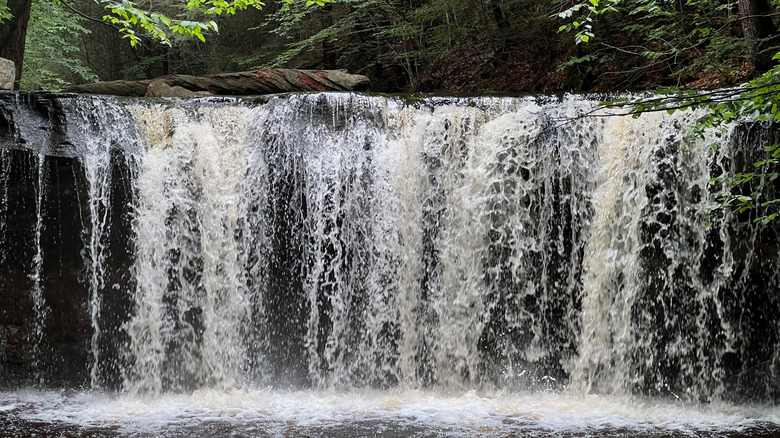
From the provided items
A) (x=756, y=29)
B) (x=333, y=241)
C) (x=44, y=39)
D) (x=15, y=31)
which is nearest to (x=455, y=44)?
(x=756, y=29)

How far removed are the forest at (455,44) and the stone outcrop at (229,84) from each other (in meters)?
0.82

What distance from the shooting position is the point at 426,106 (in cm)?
745

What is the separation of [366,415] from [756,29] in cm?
579

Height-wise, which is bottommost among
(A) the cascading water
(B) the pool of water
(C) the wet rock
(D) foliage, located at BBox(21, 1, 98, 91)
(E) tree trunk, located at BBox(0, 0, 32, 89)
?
(B) the pool of water

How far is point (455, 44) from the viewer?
1294 centimetres

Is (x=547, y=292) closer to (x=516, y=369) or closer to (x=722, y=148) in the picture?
(x=516, y=369)

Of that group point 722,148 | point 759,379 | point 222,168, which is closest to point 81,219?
point 222,168

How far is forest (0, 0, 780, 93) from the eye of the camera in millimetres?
7979

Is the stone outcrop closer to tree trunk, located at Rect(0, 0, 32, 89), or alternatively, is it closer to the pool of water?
tree trunk, located at Rect(0, 0, 32, 89)

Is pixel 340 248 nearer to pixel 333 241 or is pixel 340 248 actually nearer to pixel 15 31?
pixel 333 241

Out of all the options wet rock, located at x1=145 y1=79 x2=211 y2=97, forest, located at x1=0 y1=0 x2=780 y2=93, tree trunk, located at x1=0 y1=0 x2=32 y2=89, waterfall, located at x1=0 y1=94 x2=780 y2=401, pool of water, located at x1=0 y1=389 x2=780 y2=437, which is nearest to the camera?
pool of water, located at x1=0 y1=389 x2=780 y2=437

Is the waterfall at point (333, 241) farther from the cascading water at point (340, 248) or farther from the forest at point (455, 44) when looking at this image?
the forest at point (455, 44)

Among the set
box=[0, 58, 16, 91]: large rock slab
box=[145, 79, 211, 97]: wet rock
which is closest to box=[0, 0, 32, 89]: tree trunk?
box=[0, 58, 16, 91]: large rock slab

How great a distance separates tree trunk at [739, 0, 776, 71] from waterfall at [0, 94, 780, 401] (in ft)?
4.38
